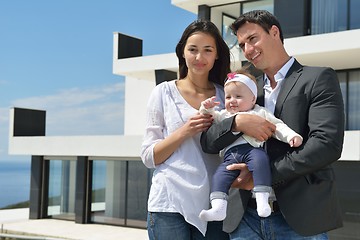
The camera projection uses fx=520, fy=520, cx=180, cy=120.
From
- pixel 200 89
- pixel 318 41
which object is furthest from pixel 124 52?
pixel 200 89

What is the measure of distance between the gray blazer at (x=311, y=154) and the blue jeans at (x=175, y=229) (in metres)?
0.47

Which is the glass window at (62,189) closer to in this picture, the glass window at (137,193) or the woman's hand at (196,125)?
the glass window at (137,193)

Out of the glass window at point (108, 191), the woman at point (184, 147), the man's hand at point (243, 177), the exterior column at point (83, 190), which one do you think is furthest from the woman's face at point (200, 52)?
the exterior column at point (83, 190)

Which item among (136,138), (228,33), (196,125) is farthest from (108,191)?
(196,125)

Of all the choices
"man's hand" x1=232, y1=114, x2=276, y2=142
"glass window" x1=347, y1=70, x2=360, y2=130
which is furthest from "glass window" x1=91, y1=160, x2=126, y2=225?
"man's hand" x1=232, y1=114, x2=276, y2=142

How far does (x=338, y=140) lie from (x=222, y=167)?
0.51m

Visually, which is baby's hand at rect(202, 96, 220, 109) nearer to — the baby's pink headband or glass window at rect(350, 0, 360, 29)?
the baby's pink headband

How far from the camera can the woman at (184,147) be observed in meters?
2.39

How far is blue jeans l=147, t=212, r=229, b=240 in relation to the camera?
2.41 m

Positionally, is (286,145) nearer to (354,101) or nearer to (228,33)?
(354,101)

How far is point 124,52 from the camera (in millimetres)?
16172

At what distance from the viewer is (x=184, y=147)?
2426 mm

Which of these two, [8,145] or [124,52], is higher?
[124,52]

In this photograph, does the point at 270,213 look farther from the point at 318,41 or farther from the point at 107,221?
the point at 107,221
